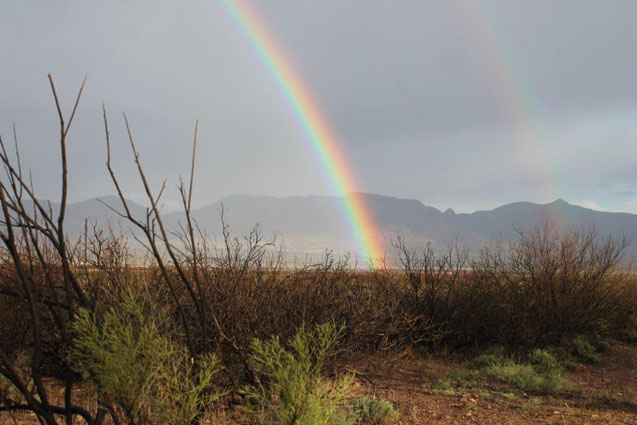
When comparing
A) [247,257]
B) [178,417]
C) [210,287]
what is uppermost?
[247,257]

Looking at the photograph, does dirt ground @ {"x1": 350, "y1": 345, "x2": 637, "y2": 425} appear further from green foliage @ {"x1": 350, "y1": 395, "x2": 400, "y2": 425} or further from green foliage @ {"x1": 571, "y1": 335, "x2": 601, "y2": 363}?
green foliage @ {"x1": 571, "y1": 335, "x2": 601, "y2": 363}

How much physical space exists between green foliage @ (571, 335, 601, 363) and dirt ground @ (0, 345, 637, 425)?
1127mm

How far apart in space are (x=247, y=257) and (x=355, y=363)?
2.10m

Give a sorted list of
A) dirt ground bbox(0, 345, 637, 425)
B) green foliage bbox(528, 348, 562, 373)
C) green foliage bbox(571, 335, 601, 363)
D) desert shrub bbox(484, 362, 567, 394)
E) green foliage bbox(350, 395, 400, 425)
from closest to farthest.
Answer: green foliage bbox(350, 395, 400, 425) < dirt ground bbox(0, 345, 637, 425) < desert shrub bbox(484, 362, 567, 394) < green foliage bbox(528, 348, 562, 373) < green foliage bbox(571, 335, 601, 363)

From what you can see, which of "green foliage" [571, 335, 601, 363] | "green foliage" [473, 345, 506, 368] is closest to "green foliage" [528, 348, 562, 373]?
"green foliage" [473, 345, 506, 368]

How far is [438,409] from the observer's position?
6.65m

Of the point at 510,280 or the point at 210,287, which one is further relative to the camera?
the point at 510,280

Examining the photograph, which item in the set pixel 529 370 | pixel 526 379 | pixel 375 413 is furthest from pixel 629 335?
pixel 375 413

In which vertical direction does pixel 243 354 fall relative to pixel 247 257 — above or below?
below

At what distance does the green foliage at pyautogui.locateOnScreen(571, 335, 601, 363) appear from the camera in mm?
11023

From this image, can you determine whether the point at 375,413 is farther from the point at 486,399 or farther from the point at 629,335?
the point at 629,335

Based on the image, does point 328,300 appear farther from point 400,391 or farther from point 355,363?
point 400,391

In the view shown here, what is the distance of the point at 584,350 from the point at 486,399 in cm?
536

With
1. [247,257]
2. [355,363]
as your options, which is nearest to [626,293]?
[355,363]
